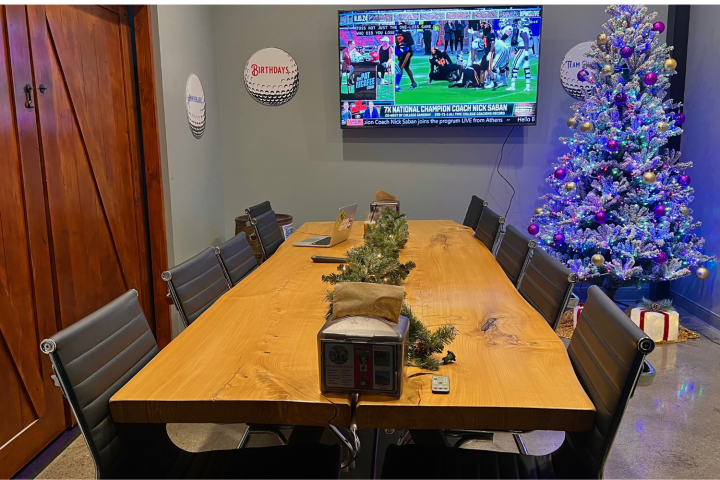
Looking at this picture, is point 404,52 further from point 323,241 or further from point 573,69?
point 323,241

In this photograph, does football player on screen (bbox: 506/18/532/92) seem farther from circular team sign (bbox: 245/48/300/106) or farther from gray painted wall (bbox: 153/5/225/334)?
gray painted wall (bbox: 153/5/225/334)

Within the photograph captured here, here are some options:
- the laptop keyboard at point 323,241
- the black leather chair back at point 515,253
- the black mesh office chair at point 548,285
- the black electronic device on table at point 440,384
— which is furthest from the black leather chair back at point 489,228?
the black electronic device on table at point 440,384

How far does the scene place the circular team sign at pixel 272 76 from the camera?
4887 millimetres

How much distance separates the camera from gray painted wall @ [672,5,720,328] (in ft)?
13.2

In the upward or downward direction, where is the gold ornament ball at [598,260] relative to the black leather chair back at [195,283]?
downward

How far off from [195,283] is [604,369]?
145 centimetres

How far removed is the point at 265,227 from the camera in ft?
11.4

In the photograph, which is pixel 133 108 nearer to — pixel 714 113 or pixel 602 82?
pixel 602 82

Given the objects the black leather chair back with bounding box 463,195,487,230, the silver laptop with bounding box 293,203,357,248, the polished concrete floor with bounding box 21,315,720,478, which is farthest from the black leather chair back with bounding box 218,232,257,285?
the black leather chair back with bounding box 463,195,487,230

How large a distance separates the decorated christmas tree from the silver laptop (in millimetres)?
1790

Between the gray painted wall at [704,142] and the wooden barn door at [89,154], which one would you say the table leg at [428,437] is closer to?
the wooden barn door at [89,154]

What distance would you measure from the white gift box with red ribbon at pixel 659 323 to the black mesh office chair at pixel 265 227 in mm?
2383

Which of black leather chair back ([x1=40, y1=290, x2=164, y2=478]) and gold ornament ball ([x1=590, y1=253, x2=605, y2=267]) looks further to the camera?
gold ornament ball ([x1=590, y1=253, x2=605, y2=267])

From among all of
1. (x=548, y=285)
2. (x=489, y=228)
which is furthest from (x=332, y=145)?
(x=548, y=285)
